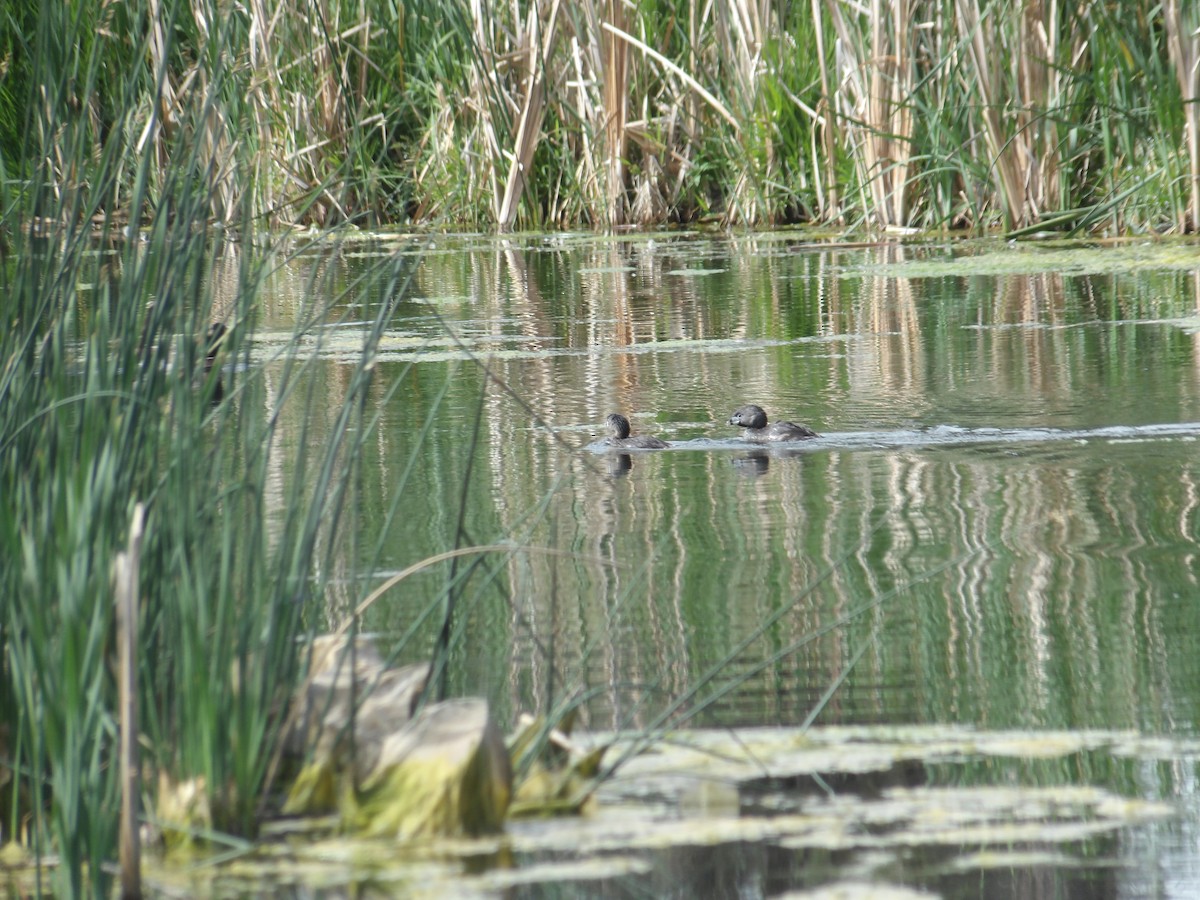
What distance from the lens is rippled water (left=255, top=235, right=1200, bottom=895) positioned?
10.5 ft

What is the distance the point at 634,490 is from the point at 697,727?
2.22m

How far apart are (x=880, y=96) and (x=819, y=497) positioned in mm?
7181

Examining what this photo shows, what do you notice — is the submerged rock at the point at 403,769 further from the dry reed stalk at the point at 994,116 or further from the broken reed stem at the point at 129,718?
the dry reed stalk at the point at 994,116

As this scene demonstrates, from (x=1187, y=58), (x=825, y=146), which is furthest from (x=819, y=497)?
(x=825, y=146)

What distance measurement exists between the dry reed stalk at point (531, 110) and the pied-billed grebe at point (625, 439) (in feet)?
24.1

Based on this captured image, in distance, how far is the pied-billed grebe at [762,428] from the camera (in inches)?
227

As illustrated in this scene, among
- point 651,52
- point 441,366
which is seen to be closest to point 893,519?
point 441,366

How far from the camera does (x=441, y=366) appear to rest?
7.91 m

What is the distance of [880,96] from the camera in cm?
1175

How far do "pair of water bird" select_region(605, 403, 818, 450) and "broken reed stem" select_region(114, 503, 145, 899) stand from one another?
3.46 meters

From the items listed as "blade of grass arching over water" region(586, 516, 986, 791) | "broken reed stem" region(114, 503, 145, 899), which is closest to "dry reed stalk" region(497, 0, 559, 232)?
"blade of grass arching over water" region(586, 516, 986, 791)

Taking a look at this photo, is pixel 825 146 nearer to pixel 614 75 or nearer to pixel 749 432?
Result: pixel 614 75

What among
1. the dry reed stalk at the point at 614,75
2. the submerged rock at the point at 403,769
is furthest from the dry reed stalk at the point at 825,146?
the submerged rock at the point at 403,769

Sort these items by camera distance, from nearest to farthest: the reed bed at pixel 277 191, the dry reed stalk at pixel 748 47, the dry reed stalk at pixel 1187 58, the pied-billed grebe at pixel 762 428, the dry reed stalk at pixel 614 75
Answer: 1. the reed bed at pixel 277 191
2. the pied-billed grebe at pixel 762 428
3. the dry reed stalk at pixel 1187 58
4. the dry reed stalk at pixel 748 47
5. the dry reed stalk at pixel 614 75
